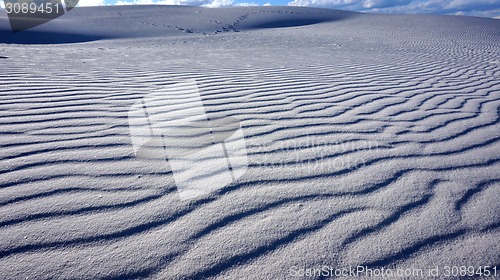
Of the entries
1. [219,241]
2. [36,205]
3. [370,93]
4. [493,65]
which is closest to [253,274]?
[219,241]

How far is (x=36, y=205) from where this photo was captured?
1677 millimetres

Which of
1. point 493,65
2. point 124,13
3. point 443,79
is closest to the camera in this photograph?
point 443,79

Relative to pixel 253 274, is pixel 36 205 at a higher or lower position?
higher

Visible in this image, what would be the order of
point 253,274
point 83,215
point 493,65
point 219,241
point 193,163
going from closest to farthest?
point 253,274
point 219,241
point 83,215
point 193,163
point 493,65

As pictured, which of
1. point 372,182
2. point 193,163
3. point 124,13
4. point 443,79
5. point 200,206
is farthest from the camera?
point 124,13

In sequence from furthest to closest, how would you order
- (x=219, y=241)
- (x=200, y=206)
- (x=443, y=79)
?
(x=443, y=79)
(x=200, y=206)
(x=219, y=241)

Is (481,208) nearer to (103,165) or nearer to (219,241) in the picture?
(219,241)

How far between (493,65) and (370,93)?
518 centimetres

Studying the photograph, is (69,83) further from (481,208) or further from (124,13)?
(124,13)

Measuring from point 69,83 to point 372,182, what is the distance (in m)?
A: 3.84

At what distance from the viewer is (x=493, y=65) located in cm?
716

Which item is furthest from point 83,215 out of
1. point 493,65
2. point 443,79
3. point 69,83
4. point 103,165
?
point 493,65

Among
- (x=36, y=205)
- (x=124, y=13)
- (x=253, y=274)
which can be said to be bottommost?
(x=253, y=274)

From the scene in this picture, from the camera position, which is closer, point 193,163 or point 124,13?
point 193,163
